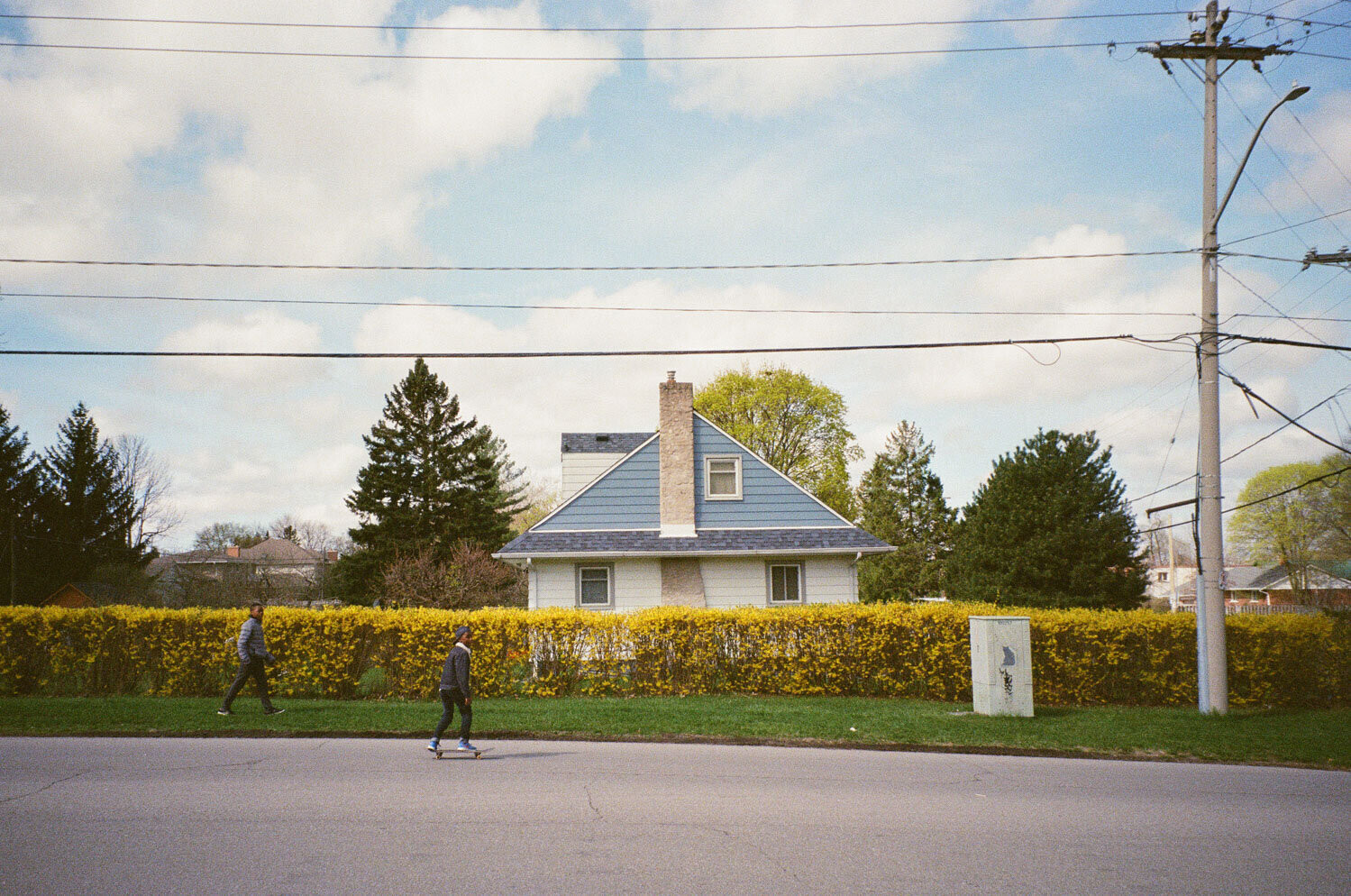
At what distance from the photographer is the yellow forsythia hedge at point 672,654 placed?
15953mm

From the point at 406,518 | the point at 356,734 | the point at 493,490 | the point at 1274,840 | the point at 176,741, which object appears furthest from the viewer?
the point at 493,490

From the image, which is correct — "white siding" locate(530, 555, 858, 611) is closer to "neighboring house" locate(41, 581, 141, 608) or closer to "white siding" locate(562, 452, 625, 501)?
"white siding" locate(562, 452, 625, 501)

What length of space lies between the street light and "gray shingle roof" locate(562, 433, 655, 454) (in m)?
18.4

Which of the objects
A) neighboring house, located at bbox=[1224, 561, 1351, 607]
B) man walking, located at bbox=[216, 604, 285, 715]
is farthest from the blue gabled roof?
neighboring house, located at bbox=[1224, 561, 1351, 607]

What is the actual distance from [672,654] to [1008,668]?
6.01m

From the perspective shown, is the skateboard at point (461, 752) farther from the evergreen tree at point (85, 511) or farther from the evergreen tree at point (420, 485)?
the evergreen tree at point (85, 511)

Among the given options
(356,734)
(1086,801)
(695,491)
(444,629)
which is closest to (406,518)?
(695,491)

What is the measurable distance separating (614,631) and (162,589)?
50.3 metres

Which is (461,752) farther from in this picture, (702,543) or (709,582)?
(709,582)

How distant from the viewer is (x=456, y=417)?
5022 centimetres

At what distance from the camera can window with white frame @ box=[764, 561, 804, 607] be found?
24.2m

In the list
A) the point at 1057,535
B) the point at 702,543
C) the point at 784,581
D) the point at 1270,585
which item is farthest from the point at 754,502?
the point at 1270,585

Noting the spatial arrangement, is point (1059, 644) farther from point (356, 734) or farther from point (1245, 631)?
A: point (356, 734)

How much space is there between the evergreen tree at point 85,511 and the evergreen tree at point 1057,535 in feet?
146
